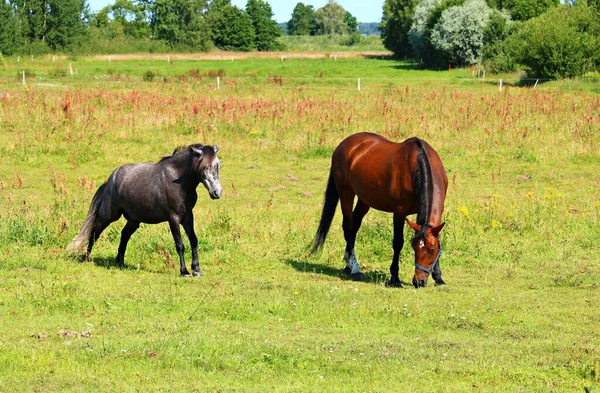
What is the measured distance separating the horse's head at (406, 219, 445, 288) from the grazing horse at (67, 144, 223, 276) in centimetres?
269

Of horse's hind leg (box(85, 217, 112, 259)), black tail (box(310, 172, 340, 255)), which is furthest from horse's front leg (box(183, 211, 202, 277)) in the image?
black tail (box(310, 172, 340, 255))

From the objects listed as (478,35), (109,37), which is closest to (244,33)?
(109,37)

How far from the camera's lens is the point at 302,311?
9867 millimetres

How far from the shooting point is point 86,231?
12539mm

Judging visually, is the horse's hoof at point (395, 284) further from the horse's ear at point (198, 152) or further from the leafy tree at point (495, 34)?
the leafy tree at point (495, 34)

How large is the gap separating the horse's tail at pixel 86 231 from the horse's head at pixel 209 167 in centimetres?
174

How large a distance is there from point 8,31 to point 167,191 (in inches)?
3058

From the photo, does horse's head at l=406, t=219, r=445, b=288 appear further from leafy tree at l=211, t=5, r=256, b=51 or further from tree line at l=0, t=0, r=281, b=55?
leafy tree at l=211, t=5, r=256, b=51

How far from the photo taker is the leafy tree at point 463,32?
244ft

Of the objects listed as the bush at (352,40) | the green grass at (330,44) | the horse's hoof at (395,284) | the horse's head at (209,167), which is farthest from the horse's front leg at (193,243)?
the bush at (352,40)

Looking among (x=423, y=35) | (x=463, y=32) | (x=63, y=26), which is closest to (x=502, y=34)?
(x=463, y=32)

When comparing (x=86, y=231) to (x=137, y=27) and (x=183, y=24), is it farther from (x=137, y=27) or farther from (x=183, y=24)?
(x=137, y=27)

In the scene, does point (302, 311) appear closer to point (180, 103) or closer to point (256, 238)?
point (256, 238)

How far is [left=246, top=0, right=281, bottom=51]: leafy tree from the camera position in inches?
4734
